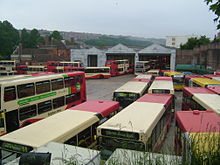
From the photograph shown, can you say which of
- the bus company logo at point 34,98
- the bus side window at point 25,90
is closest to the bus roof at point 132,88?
the bus company logo at point 34,98

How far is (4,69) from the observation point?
38.1 m

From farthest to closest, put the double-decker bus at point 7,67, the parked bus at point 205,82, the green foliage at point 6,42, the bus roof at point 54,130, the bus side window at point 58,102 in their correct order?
the green foliage at point 6,42, the double-decker bus at point 7,67, the parked bus at point 205,82, the bus side window at point 58,102, the bus roof at point 54,130

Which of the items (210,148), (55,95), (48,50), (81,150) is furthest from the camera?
(48,50)

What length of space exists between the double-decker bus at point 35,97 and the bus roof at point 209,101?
7803mm

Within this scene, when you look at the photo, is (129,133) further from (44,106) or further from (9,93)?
(44,106)

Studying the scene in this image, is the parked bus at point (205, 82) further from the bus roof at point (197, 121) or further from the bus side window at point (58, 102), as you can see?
the bus side window at point (58, 102)

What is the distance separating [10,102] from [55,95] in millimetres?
3262

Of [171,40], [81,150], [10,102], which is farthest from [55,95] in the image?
[171,40]

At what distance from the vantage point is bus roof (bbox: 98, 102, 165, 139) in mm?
6484

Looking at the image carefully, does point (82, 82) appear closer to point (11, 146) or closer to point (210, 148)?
point (11, 146)

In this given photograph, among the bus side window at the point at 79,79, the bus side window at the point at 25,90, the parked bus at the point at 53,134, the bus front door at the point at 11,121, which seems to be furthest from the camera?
the bus side window at the point at 79,79

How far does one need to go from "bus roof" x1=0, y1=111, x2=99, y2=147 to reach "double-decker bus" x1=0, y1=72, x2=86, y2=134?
303cm

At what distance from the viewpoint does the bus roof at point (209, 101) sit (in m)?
8.82

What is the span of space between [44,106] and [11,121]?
2.29 meters
